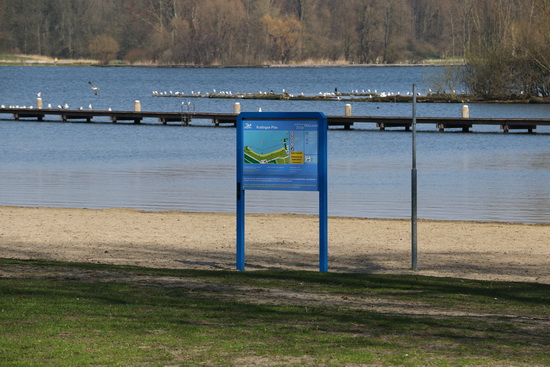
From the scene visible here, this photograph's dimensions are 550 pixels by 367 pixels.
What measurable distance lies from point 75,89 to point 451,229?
107521 millimetres

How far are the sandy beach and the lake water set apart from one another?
10.4ft

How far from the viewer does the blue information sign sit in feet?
42.3

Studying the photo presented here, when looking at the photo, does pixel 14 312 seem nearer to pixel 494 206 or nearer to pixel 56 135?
pixel 494 206

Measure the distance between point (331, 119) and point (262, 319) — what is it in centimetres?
4677

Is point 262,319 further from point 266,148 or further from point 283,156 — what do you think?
point 266,148

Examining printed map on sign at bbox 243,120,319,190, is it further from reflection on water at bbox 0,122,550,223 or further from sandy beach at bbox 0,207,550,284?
reflection on water at bbox 0,122,550,223

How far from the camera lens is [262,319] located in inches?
358

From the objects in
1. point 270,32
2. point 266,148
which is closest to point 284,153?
point 266,148

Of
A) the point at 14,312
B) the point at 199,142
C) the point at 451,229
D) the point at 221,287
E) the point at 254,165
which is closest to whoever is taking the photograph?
the point at 14,312

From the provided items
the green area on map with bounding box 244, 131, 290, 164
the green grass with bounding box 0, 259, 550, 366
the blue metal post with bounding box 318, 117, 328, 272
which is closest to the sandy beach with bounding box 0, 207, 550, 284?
the blue metal post with bounding box 318, 117, 328, 272

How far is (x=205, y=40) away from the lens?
17725 cm

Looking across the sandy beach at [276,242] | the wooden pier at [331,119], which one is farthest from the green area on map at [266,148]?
the wooden pier at [331,119]

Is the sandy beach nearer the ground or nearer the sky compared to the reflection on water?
nearer the ground

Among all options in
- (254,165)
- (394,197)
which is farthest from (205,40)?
(254,165)
